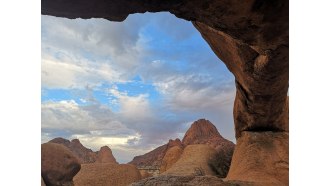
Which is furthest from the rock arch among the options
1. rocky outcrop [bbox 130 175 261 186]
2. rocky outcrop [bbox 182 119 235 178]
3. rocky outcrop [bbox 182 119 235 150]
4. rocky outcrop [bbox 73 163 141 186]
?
rocky outcrop [bbox 182 119 235 150]

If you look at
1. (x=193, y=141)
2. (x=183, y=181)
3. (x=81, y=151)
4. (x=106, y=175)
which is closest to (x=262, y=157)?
(x=183, y=181)

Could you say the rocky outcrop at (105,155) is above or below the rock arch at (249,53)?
below

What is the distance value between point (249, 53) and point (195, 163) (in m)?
5.22

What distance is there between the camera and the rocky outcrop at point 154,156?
20.6 metres

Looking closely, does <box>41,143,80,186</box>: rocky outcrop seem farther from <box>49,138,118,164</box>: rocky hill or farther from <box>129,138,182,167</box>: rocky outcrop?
<box>49,138,118,164</box>: rocky hill

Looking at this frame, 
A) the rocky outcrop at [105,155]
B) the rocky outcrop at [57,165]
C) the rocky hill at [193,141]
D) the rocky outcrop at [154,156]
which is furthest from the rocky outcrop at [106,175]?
the rocky outcrop at [105,155]

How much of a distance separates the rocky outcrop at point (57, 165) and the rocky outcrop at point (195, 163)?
3.43m

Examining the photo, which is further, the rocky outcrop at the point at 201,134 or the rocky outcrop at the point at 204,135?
the rocky outcrop at the point at 201,134

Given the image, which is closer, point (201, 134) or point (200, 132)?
point (201, 134)

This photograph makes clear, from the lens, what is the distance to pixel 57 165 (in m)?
6.15

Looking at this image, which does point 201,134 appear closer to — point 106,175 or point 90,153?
point 90,153

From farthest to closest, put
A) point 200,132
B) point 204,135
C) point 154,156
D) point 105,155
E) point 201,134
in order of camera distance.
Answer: point 154,156
point 105,155
point 200,132
point 201,134
point 204,135

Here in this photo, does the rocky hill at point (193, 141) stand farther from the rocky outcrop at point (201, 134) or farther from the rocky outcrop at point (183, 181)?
the rocky outcrop at point (183, 181)

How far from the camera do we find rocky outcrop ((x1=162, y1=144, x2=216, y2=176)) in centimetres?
944
